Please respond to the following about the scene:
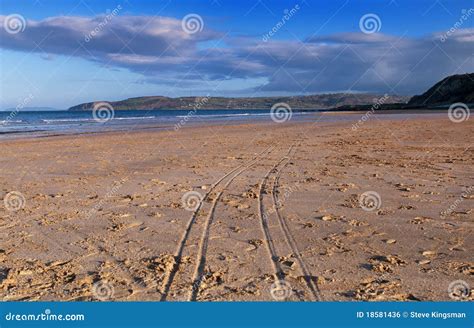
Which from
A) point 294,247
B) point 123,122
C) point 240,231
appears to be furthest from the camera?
point 123,122

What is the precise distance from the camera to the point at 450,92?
10219 centimetres

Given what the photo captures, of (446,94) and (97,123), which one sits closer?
(97,123)

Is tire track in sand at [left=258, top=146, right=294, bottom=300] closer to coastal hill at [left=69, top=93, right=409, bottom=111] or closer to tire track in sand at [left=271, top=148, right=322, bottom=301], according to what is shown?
tire track in sand at [left=271, top=148, right=322, bottom=301]

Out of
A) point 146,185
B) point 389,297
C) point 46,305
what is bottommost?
point 389,297

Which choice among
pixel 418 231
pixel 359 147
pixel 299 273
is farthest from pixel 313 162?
pixel 299 273

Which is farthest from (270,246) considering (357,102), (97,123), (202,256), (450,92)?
(357,102)

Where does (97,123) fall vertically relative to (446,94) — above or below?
below

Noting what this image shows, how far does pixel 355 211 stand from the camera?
793cm

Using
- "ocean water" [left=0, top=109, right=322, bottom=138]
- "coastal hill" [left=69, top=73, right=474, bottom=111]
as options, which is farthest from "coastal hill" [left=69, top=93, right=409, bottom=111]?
"ocean water" [left=0, top=109, right=322, bottom=138]

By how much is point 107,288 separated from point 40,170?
954 cm

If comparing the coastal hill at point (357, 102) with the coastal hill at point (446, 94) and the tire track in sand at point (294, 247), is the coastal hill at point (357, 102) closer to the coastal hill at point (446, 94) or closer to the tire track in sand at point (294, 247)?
the coastal hill at point (446, 94)

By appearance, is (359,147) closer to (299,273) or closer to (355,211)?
(355,211)

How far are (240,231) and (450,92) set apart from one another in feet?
353

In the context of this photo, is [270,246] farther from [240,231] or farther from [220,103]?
[220,103]
